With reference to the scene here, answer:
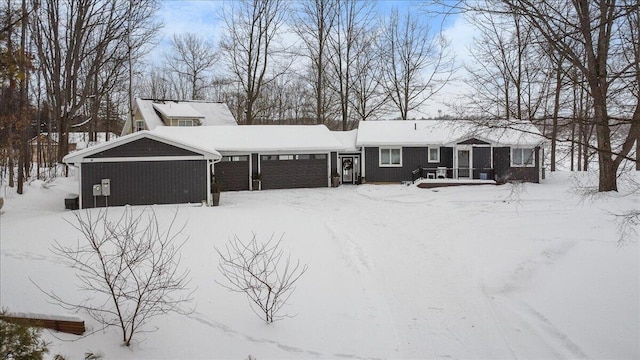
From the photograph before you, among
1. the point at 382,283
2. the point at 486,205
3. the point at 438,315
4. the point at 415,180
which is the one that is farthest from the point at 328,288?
the point at 415,180

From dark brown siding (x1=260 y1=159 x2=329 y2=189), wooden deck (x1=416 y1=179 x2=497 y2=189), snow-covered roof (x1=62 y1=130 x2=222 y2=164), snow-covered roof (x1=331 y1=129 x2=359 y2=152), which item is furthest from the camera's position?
snow-covered roof (x1=331 y1=129 x2=359 y2=152)

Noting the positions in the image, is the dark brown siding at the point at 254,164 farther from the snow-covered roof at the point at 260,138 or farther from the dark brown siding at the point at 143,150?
the dark brown siding at the point at 143,150

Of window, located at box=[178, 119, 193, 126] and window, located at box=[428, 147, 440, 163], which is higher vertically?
window, located at box=[178, 119, 193, 126]

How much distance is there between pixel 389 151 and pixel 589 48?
18382mm

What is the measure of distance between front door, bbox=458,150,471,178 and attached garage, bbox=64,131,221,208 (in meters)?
13.9

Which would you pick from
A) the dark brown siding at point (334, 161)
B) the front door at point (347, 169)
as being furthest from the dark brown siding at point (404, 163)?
the dark brown siding at point (334, 161)

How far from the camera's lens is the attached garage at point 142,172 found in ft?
53.4

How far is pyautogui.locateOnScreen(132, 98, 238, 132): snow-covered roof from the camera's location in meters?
29.7

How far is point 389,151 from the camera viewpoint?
24844 mm

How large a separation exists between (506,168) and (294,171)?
11.7m

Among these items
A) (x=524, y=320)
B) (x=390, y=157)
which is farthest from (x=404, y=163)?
(x=524, y=320)

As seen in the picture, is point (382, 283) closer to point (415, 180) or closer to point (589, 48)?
point (589, 48)

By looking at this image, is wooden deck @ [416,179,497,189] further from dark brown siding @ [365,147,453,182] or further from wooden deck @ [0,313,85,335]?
wooden deck @ [0,313,85,335]

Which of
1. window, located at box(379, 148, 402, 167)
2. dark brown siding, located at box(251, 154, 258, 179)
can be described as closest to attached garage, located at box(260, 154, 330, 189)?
dark brown siding, located at box(251, 154, 258, 179)
